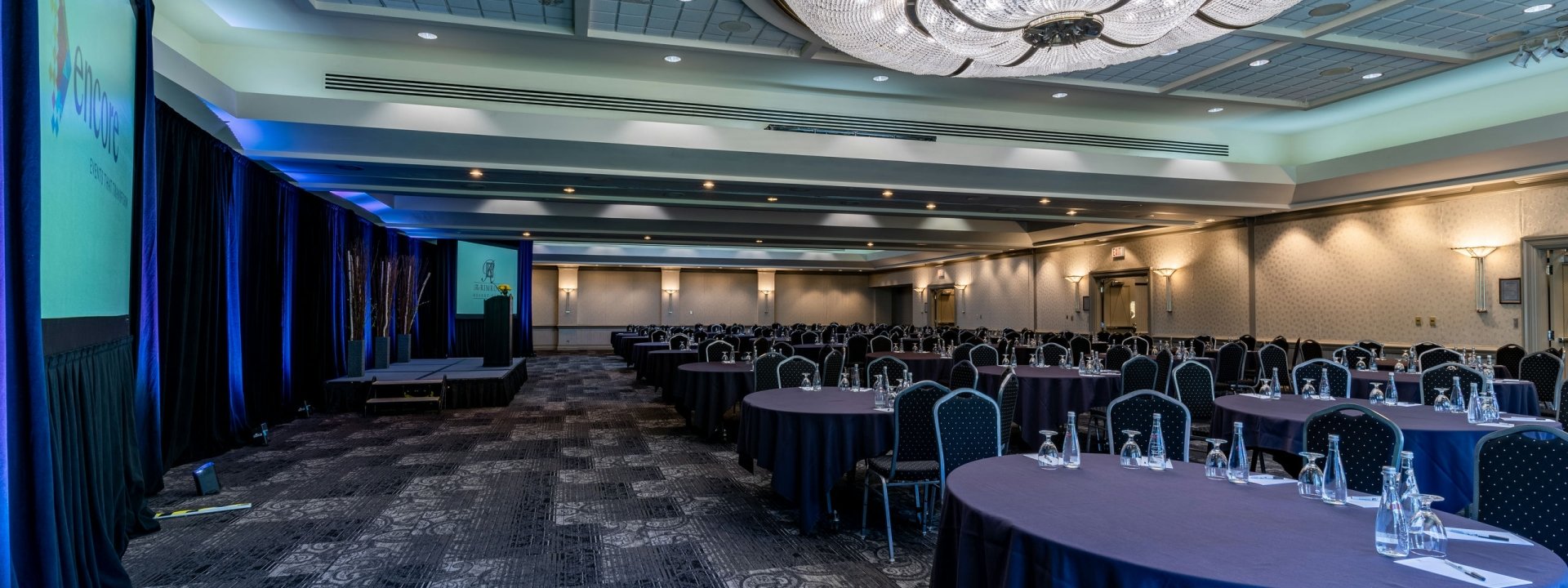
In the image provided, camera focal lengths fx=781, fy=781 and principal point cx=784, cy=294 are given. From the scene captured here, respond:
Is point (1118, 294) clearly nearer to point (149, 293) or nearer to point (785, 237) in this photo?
point (785, 237)

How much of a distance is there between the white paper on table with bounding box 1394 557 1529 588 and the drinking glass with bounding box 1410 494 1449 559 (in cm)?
2

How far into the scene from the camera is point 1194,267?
Result: 1448cm

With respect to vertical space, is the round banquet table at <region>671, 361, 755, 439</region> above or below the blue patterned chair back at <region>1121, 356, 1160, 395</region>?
below

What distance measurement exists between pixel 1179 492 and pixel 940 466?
1.44 m

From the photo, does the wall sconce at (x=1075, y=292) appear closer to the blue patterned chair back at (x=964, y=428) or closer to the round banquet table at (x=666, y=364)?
the round banquet table at (x=666, y=364)

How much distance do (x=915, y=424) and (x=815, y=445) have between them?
1.98 feet

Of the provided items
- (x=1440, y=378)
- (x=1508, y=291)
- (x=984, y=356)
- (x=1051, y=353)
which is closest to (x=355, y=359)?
(x=984, y=356)

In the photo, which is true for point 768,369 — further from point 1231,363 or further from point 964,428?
point 1231,363

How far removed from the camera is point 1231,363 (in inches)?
386

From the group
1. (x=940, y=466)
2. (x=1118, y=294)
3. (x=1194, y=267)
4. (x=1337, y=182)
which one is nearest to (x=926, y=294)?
(x=1118, y=294)

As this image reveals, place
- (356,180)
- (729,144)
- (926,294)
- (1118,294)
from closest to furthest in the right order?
(729,144) → (356,180) → (1118,294) → (926,294)

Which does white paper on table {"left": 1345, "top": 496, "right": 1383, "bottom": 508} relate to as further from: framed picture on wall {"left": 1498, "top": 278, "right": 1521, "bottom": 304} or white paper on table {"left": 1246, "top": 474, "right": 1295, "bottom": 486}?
framed picture on wall {"left": 1498, "top": 278, "right": 1521, "bottom": 304}

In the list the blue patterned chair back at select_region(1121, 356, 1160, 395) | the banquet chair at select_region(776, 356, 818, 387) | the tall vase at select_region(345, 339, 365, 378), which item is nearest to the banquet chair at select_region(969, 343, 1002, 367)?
the blue patterned chair back at select_region(1121, 356, 1160, 395)

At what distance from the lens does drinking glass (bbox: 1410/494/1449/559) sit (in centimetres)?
190
